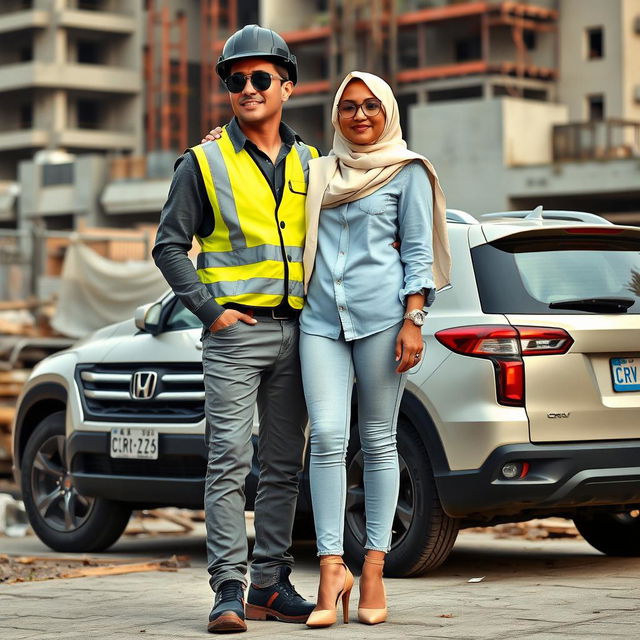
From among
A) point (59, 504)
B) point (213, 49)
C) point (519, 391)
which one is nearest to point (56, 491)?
point (59, 504)

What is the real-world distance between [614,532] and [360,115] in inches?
137

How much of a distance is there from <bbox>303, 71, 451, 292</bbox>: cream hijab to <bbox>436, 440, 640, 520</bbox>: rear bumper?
1226 mm

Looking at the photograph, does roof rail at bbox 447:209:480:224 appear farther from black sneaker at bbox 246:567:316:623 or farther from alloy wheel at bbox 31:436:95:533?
alloy wheel at bbox 31:436:95:533

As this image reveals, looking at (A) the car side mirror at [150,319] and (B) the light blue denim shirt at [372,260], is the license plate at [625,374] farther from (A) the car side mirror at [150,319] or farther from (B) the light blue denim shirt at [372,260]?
(A) the car side mirror at [150,319]

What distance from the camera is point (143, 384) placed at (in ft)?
30.1

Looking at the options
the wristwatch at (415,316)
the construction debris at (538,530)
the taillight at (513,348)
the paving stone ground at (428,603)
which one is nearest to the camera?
the paving stone ground at (428,603)

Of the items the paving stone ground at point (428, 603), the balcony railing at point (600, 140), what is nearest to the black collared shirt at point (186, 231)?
the paving stone ground at point (428, 603)

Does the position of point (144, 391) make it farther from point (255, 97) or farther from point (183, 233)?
point (255, 97)

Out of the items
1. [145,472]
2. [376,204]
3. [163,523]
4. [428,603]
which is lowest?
[163,523]

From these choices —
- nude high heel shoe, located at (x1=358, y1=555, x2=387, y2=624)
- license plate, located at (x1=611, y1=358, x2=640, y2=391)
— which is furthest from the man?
license plate, located at (x1=611, y1=358, x2=640, y2=391)

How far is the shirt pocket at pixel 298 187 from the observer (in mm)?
6484

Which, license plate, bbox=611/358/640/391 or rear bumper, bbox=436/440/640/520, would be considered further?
license plate, bbox=611/358/640/391

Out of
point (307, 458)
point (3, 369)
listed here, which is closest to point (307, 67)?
point (3, 369)

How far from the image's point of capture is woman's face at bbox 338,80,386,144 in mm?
6457
